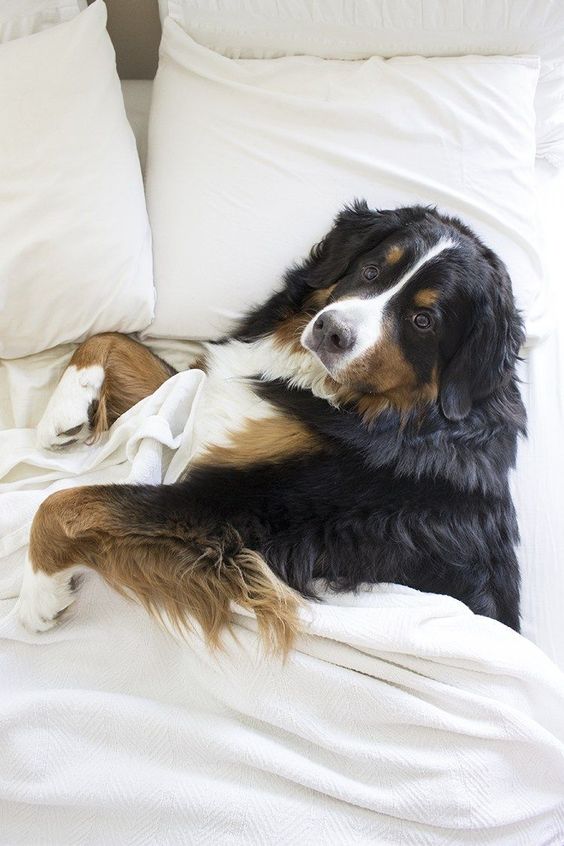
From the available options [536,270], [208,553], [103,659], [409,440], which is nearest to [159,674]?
[103,659]

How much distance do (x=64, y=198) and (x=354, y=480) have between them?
1.12 m

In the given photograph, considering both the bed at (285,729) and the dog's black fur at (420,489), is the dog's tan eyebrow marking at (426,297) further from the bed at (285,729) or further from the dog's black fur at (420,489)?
the bed at (285,729)

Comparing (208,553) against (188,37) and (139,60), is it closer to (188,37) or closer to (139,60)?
(188,37)

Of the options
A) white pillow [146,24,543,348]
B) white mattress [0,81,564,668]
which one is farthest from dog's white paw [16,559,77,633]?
white pillow [146,24,543,348]

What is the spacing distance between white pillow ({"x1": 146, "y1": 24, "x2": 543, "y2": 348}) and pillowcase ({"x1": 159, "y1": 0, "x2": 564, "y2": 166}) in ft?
A: 0.15

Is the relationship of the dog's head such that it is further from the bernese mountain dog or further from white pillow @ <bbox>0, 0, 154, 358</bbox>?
white pillow @ <bbox>0, 0, 154, 358</bbox>

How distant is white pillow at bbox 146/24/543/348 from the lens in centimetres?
209

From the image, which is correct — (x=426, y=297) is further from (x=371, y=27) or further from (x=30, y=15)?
(x=30, y=15)

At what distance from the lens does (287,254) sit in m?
2.08

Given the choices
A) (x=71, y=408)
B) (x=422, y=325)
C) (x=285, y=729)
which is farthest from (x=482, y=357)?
(x=71, y=408)

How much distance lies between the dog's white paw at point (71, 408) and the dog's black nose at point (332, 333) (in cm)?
68

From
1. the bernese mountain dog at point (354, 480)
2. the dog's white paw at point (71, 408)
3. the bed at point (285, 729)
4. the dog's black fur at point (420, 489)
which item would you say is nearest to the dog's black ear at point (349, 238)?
the bernese mountain dog at point (354, 480)

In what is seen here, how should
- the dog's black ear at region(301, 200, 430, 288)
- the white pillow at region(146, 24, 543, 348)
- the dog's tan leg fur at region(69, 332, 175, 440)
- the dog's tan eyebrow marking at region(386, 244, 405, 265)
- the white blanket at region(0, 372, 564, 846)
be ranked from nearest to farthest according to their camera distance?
the white blanket at region(0, 372, 564, 846), the dog's tan eyebrow marking at region(386, 244, 405, 265), the dog's black ear at region(301, 200, 430, 288), the dog's tan leg fur at region(69, 332, 175, 440), the white pillow at region(146, 24, 543, 348)

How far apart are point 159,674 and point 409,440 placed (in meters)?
0.83
